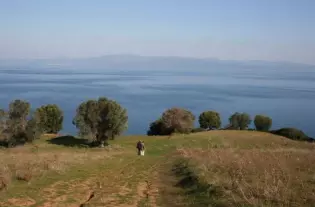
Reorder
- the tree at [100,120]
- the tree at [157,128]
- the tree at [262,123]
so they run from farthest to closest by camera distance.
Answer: the tree at [262,123], the tree at [157,128], the tree at [100,120]

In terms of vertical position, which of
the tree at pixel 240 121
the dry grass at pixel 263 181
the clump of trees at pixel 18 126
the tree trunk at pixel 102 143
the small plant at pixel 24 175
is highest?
the dry grass at pixel 263 181

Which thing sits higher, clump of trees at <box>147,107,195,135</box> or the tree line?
the tree line

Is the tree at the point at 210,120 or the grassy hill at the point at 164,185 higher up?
the grassy hill at the point at 164,185

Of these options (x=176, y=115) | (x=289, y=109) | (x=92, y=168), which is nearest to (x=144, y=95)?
(x=289, y=109)

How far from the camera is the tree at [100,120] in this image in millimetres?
40719

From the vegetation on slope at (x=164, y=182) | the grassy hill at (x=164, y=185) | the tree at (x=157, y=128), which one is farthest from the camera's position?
the tree at (x=157, y=128)

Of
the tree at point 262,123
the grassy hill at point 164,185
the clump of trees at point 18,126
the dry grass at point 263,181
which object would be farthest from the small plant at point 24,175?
the tree at point 262,123

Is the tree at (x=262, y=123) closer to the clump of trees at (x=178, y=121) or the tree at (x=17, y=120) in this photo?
the clump of trees at (x=178, y=121)

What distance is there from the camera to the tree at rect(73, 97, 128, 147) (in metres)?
40.7

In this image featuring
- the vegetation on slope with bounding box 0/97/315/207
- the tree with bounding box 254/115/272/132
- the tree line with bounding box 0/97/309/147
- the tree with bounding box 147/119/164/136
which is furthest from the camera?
the tree with bounding box 254/115/272/132

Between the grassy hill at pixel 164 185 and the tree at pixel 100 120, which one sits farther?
the tree at pixel 100 120

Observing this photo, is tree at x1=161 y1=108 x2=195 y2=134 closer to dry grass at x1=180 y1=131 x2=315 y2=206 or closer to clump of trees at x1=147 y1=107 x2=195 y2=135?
clump of trees at x1=147 y1=107 x2=195 y2=135

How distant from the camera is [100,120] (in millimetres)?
41031

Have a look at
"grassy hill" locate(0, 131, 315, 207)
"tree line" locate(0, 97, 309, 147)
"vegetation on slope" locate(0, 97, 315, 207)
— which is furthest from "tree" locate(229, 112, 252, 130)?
"grassy hill" locate(0, 131, 315, 207)
